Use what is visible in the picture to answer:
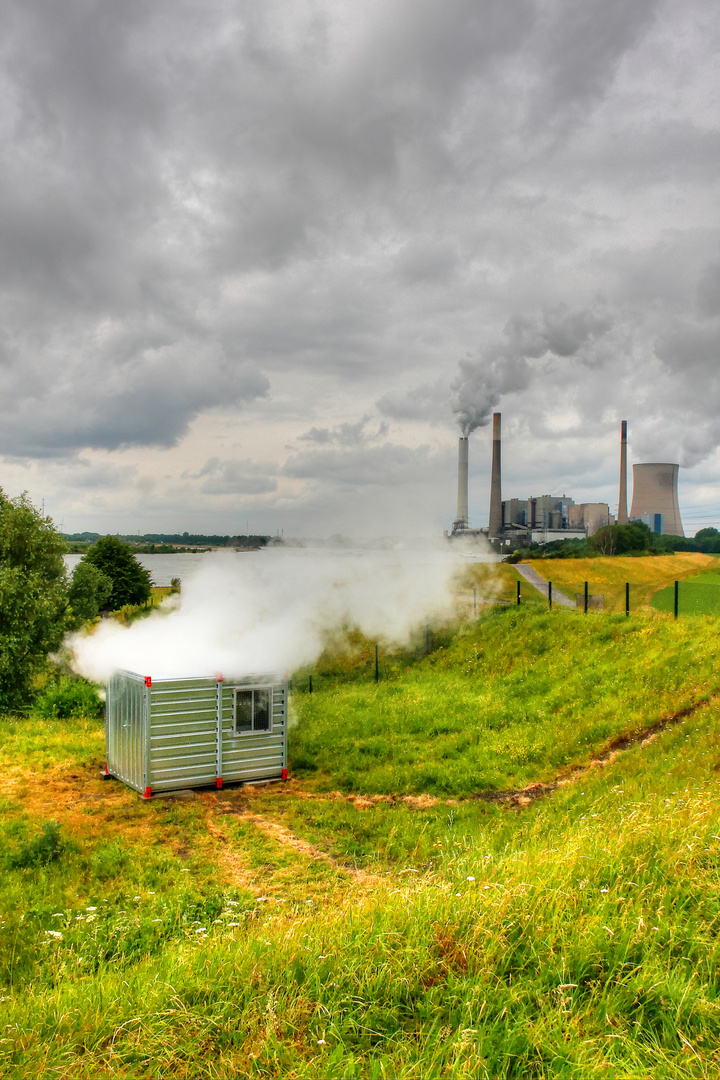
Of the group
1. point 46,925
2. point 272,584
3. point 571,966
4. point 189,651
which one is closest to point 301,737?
point 189,651

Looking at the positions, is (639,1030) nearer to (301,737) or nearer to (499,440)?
(301,737)

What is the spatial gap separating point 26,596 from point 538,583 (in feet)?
75.2

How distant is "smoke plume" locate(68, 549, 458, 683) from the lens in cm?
1412

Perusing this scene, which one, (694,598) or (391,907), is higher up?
(694,598)

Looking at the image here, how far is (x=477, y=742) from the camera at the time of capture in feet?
47.2

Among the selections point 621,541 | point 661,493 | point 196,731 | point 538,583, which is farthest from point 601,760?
point 661,493

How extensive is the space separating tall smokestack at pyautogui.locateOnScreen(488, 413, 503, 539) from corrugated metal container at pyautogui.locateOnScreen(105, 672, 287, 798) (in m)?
48.5

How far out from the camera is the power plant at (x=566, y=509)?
6009 centimetres

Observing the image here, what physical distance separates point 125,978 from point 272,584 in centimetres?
1411

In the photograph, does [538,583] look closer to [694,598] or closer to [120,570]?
[694,598]

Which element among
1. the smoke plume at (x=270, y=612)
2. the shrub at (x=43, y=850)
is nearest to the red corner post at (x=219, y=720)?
the smoke plume at (x=270, y=612)

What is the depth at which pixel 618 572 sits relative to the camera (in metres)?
34.7

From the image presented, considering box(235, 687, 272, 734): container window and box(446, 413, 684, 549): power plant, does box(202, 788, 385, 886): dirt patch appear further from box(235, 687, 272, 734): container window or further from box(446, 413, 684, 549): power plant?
box(446, 413, 684, 549): power plant

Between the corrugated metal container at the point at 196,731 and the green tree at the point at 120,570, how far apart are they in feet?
148
